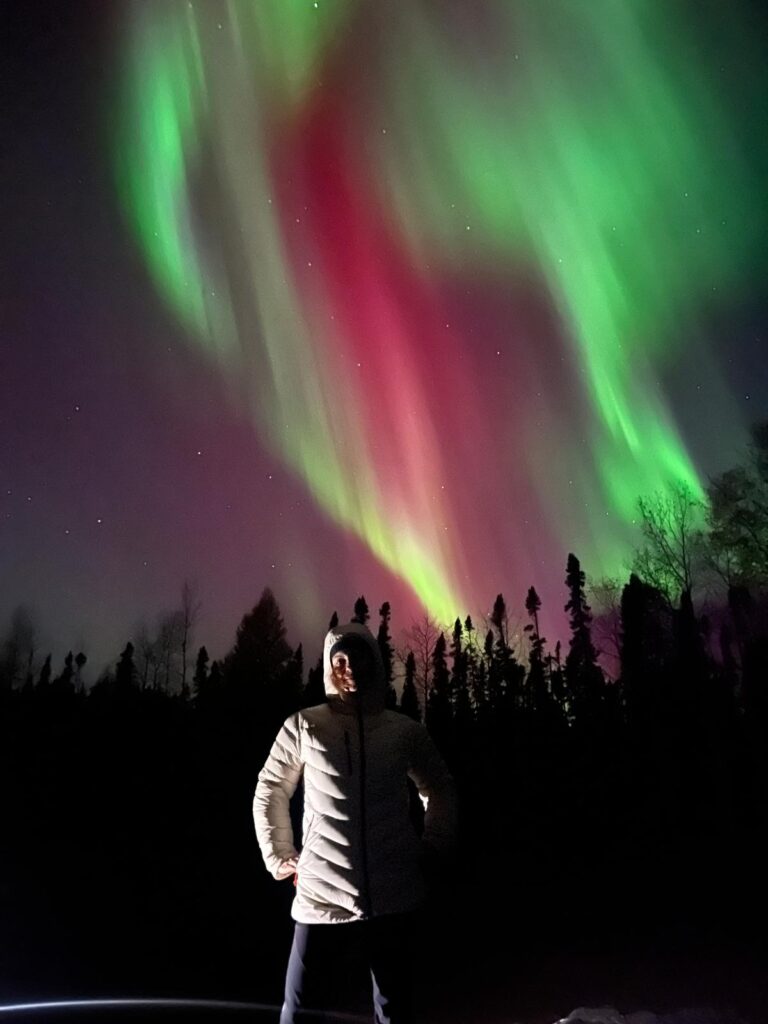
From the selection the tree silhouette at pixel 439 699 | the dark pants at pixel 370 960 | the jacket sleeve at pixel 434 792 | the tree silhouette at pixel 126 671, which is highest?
the tree silhouette at pixel 126 671

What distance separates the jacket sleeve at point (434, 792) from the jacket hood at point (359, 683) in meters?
0.17

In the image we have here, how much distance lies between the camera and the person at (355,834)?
1751 millimetres

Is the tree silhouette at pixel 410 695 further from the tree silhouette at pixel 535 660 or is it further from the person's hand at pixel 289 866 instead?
the person's hand at pixel 289 866

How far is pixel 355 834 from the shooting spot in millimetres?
1787

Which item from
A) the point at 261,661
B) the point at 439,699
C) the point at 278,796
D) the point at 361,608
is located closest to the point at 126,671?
the point at 261,661

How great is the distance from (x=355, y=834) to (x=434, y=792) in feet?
0.94

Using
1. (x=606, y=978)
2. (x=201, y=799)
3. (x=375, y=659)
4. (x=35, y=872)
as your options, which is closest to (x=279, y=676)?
(x=201, y=799)

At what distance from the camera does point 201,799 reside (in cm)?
543

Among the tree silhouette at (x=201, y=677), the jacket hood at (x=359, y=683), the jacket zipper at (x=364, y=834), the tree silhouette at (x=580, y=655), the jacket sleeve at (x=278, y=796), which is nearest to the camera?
the jacket zipper at (x=364, y=834)

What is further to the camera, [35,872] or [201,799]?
[201,799]

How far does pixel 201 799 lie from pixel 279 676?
5.66ft

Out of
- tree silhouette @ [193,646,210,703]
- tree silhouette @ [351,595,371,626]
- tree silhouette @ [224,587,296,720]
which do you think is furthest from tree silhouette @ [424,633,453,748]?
tree silhouette @ [193,646,210,703]

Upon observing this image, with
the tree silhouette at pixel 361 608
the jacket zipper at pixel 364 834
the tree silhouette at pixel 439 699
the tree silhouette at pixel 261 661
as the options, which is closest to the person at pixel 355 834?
the jacket zipper at pixel 364 834

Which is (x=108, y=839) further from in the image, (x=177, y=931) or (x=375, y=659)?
(x=375, y=659)
